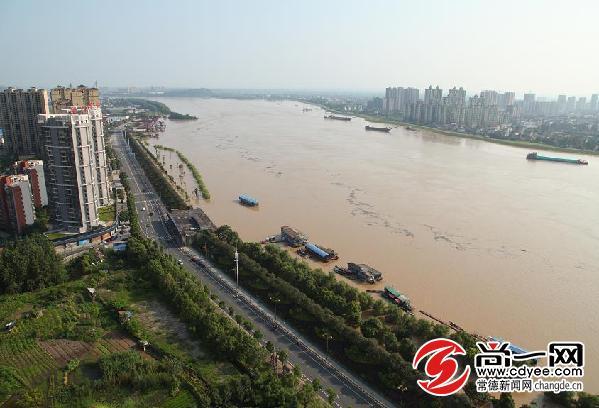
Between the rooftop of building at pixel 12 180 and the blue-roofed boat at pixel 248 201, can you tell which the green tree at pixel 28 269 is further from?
the blue-roofed boat at pixel 248 201

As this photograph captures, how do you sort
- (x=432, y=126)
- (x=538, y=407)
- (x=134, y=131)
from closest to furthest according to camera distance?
(x=538, y=407) → (x=134, y=131) → (x=432, y=126)

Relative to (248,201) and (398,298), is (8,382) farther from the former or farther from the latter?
(248,201)

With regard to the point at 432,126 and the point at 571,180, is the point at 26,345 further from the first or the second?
the point at 432,126

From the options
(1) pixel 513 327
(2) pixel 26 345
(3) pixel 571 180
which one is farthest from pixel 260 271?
(3) pixel 571 180

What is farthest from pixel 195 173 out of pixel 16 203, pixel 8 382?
Result: pixel 8 382

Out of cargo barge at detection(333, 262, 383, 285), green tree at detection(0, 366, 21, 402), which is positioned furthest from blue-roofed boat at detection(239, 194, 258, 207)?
green tree at detection(0, 366, 21, 402)

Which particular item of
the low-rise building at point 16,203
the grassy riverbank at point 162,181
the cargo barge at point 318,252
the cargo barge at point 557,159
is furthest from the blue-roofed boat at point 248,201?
the cargo barge at point 557,159

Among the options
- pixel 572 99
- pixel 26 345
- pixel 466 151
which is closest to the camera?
pixel 26 345

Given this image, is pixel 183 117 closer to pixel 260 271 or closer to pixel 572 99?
pixel 260 271

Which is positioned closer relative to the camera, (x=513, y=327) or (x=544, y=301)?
(x=513, y=327)
